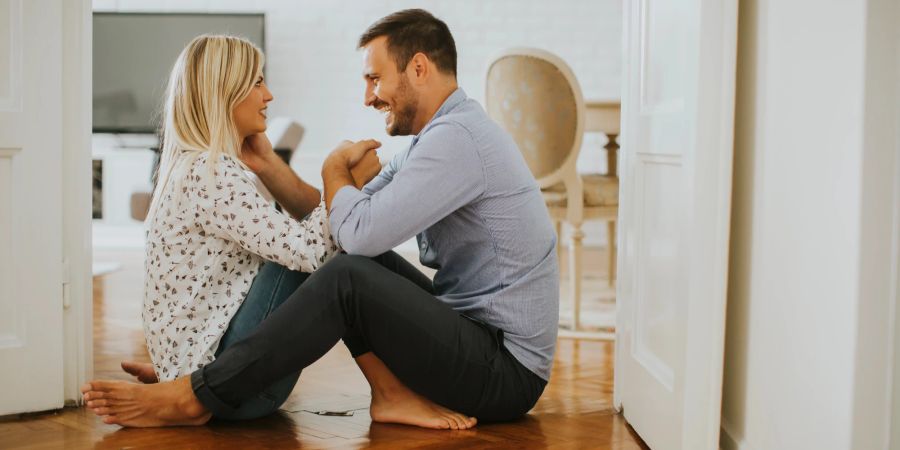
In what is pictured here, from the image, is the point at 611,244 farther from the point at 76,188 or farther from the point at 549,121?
the point at 76,188

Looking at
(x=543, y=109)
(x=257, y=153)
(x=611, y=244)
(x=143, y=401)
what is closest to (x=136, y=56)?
(x=611, y=244)

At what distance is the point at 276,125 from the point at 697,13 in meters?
3.93

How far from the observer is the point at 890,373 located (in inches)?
47.6

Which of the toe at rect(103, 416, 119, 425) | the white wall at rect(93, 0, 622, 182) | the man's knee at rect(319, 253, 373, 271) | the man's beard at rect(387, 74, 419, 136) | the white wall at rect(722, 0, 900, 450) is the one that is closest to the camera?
the white wall at rect(722, 0, 900, 450)

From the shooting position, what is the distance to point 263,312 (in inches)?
78.2

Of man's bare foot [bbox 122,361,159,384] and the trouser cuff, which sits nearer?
the trouser cuff

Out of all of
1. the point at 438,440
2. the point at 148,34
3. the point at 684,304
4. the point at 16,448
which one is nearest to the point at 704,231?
the point at 684,304

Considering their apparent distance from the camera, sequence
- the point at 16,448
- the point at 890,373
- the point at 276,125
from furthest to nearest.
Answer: the point at 276,125 → the point at 16,448 → the point at 890,373

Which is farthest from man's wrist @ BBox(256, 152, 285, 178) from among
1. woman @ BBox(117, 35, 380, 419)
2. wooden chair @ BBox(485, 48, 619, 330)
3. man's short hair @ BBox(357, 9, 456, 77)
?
wooden chair @ BBox(485, 48, 619, 330)

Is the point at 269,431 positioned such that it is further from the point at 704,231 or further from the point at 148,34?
the point at 148,34

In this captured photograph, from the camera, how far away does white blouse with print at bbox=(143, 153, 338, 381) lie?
191 cm

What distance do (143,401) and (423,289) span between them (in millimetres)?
585

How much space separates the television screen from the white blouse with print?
5.12m

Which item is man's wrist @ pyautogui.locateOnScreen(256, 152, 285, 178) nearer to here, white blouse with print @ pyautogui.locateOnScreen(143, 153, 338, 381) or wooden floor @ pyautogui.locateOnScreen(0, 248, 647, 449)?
white blouse with print @ pyautogui.locateOnScreen(143, 153, 338, 381)
